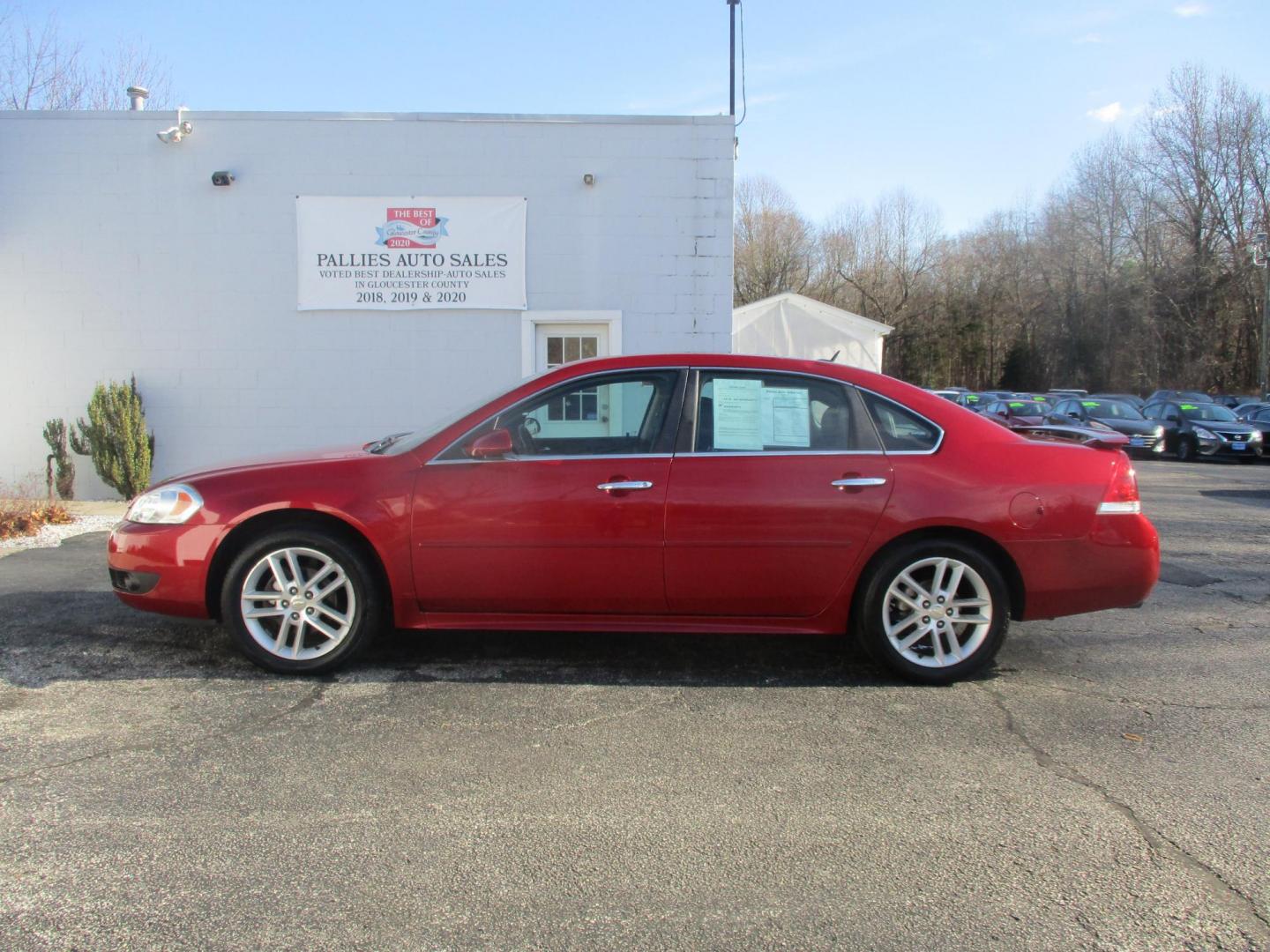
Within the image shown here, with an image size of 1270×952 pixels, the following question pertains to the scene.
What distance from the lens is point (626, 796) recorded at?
11.0 ft

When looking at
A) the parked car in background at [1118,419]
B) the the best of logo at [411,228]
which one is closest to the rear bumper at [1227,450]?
the parked car in background at [1118,419]

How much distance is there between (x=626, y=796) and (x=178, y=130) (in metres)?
9.75

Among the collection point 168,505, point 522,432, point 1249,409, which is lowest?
point 168,505

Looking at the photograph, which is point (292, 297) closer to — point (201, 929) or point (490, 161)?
point (490, 161)

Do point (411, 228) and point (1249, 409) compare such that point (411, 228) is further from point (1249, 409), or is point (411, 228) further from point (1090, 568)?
point (1249, 409)

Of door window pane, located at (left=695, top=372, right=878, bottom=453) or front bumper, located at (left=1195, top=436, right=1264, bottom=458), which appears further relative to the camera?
front bumper, located at (left=1195, top=436, right=1264, bottom=458)

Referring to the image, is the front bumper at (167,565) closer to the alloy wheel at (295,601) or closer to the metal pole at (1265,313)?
the alloy wheel at (295,601)

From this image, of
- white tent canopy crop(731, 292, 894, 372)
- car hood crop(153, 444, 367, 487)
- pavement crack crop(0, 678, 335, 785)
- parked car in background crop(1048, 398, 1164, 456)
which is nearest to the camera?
pavement crack crop(0, 678, 335, 785)

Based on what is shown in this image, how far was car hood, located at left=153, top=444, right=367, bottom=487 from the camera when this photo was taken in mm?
4711

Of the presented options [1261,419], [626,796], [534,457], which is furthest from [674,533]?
[1261,419]

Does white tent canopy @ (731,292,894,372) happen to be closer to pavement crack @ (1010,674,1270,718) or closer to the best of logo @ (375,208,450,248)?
the best of logo @ (375,208,450,248)

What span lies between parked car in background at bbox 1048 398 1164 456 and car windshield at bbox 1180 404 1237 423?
680 mm

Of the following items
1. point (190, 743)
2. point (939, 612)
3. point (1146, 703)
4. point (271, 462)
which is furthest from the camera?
point (271, 462)

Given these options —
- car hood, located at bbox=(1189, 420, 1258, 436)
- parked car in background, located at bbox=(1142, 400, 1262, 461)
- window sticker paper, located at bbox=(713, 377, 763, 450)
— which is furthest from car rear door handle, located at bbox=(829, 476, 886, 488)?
car hood, located at bbox=(1189, 420, 1258, 436)
